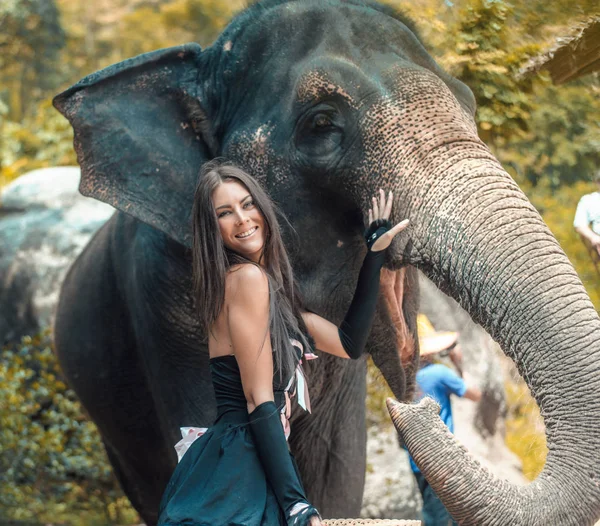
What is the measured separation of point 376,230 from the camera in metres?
3.17

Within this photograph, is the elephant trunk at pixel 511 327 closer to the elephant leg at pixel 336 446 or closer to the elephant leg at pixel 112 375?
the elephant leg at pixel 336 446

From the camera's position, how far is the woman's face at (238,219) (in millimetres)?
2783

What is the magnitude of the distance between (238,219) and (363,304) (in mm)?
521

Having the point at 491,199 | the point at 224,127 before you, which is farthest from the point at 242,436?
the point at 224,127

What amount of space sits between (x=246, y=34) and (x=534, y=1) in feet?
4.17

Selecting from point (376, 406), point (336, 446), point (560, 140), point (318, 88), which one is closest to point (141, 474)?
point (336, 446)

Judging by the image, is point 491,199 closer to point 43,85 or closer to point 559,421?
point 559,421

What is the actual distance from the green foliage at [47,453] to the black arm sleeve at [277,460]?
15.3 ft

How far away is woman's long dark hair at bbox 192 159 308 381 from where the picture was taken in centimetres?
271

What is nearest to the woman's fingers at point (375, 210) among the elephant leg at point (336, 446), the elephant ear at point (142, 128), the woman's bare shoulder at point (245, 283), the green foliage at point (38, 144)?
the woman's bare shoulder at point (245, 283)

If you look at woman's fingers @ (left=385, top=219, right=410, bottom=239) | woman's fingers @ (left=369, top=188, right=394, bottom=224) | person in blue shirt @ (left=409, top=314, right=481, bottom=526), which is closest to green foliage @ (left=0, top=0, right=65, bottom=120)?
person in blue shirt @ (left=409, top=314, right=481, bottom=526)

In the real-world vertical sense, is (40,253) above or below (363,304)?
below

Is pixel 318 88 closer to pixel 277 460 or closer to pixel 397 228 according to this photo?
pixel 397 228

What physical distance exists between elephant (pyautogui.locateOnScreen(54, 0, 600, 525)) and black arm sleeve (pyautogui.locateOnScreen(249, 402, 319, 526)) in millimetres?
347
